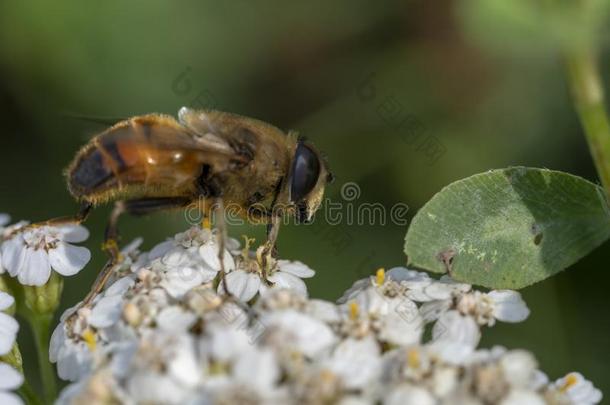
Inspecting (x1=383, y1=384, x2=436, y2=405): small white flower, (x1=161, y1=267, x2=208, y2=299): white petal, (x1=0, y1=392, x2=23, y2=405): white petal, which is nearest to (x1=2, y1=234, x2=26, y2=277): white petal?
→ (x1=161, y1=267, x2=208, y2=299): white petal

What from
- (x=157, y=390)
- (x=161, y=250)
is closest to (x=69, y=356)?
(x=161, y=250)

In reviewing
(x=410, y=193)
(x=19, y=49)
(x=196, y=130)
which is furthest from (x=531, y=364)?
(x=19, y=49)

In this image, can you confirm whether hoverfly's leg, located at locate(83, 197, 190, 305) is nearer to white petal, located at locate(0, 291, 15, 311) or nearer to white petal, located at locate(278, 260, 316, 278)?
white petal, located at locate(0, 291, 15, 311)

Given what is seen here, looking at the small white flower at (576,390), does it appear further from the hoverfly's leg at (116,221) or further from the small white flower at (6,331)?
the small white flower at (6,331)

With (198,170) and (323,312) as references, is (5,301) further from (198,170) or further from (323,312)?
(323,312)

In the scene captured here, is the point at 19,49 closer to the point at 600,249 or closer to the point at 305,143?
the point at 305,143

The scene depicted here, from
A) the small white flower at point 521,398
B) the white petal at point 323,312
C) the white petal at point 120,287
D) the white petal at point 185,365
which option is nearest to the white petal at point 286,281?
the white petal at point 323,312
